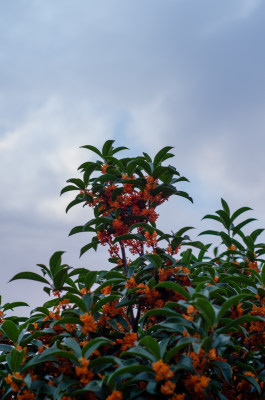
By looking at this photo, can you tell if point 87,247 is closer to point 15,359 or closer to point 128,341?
point 128,341

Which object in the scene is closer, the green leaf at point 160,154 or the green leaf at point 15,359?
the green leaf at point 15,359

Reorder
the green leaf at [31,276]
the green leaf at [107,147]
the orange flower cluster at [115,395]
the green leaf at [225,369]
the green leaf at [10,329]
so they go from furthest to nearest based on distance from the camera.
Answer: the green leaf at [107,147] → the green leaf at [31,276] → the green leaf at [10,329] → the green leaf at [225,369] → the orange flower cluster at [115,395]

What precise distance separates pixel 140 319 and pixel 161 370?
601mm

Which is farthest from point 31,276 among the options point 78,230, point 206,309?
point 206,309

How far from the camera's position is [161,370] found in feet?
9.02

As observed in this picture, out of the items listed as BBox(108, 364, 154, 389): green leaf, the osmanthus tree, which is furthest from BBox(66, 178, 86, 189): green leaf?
BBox(108, 364, 154, 389): green leaf

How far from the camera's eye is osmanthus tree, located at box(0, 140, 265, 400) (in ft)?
9.38

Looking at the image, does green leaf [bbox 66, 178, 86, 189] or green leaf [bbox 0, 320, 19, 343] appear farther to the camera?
green leaf [bbox 66, 178, 86, 189]

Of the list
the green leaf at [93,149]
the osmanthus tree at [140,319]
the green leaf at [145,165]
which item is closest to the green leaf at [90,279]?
the osmanthus tree at [140,319]

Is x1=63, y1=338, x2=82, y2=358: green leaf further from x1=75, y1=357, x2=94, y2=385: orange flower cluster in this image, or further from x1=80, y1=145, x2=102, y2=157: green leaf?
x1=80, y1=145, x2=102, y2=157: green leaf

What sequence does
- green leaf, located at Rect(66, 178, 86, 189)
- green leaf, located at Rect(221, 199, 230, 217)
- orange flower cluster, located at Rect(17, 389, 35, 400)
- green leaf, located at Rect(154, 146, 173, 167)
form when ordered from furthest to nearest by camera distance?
green leaf, located at Rect(221, 199, 230, 217) → green leaf, located at Rect(66, 178, 86, 189) → green leaf, located at Rect(154, 146, 173, 167) → orange flower cluster, located at Rect(17, 389, 35, 400)

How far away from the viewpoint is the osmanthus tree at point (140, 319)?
286 cm

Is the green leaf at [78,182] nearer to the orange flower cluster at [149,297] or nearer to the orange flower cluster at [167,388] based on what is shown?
the orange flower cluster at [149,297]

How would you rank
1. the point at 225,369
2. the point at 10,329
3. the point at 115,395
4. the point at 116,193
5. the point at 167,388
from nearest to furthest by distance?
1. the point at 167,388
2. the point at 115,395
3. the point at 225,369
4. the point at 10,329
5. the point at 116,193
